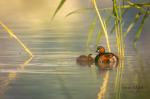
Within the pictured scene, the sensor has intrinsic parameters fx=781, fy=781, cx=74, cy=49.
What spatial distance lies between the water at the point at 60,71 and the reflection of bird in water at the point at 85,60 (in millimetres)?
66

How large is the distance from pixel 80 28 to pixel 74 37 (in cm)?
139

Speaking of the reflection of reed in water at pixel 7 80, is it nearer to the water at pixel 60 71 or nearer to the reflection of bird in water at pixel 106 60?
the water at pixel 60 71

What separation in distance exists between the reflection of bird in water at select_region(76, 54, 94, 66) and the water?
0.22ft

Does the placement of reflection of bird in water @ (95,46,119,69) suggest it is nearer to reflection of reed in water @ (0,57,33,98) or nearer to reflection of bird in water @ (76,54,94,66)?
reflection of bird in water @ (76,54,94,66)

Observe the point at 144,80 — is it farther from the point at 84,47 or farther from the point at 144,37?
the point at 144,37

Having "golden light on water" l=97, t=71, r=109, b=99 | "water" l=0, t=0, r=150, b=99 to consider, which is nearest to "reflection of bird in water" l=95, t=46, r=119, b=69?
"water" l=0, t=0, r=150, b=99

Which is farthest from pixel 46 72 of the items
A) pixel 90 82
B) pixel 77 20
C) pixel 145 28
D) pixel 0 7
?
pixel 0 7

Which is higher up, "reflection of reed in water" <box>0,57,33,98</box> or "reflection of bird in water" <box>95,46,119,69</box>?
"reflection of reed in water" <box>0,57,33,98</box>

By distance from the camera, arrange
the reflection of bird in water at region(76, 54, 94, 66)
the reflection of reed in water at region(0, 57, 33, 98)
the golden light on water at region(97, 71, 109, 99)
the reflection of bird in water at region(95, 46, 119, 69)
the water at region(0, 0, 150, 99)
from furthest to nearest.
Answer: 1. the reflection of bird in water at region(76, 54, 94, 66)
2. the reflection of bird in water at region(95, 46, 119, 69)
3. the reflection of reed in water at region(0, 57, 33, 98)
4. the water at region(0, 0, 150, 99)
5. the golden light on water at region(97, 71, 109, 99)

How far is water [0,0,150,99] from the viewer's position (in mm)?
5031

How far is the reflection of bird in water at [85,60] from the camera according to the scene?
21.1ft

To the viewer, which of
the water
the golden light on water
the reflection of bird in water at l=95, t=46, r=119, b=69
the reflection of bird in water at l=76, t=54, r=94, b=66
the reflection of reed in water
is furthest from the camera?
the reflection of bird in water at l=76, t=54, r=94, b=66

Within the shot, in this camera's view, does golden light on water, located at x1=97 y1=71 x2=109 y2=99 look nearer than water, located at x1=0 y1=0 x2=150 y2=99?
Yes

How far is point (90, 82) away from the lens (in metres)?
5.46
